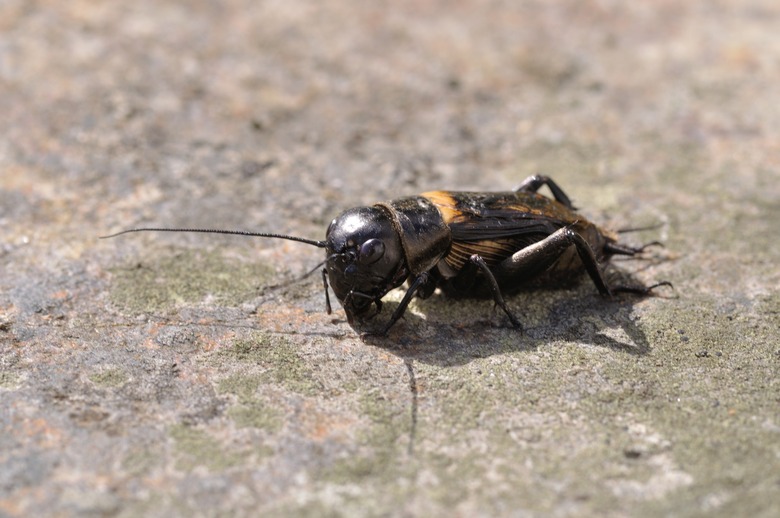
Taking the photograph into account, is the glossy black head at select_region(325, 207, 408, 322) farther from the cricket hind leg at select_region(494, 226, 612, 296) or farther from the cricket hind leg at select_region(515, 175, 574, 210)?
the cricket hind leg at select_region(515, 175, 574, 210)

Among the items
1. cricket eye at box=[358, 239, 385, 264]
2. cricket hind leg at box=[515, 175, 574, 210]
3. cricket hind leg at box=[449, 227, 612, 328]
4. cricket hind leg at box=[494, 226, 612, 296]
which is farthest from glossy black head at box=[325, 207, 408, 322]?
cricket hind leg at box=[515, 175, 574, 210]

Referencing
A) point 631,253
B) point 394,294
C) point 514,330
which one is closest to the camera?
point 514,330

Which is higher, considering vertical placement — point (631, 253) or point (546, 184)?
point (546, 184)

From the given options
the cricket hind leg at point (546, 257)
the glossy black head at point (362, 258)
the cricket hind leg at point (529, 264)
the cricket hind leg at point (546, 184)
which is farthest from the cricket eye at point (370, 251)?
the cricket hind leg at point (546, 184)

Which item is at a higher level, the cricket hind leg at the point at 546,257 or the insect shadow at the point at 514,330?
the cricket hind leg at the point at 546,257

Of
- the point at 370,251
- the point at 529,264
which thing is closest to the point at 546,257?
the point at 529,264

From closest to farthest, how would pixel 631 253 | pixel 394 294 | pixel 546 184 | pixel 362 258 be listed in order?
1. pixel 362 258
2. pixel 394 294
3. pixel 631 253
4. pixel 546 184

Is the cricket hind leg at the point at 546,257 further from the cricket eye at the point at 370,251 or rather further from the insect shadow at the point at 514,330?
the cricket eye at the point at 370,251

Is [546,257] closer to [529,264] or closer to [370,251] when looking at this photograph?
[529,264]
